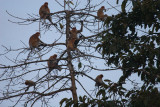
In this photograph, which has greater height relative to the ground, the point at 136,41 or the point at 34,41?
the point at 34,41

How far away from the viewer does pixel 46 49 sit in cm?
706

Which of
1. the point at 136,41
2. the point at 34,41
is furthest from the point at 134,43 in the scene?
the point at 34,41

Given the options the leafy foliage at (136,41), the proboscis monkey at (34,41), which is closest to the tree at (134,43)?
the leafy foliage at (136,41)

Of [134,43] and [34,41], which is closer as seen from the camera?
[134,43]

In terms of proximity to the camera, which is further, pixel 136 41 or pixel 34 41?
pixel 34 41

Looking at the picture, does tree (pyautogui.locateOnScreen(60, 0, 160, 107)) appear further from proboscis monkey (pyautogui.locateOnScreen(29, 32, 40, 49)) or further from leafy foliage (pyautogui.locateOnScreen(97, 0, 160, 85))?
proboscis monkey (pyautogui.locateOnScreen(29, 32, 40, 49))

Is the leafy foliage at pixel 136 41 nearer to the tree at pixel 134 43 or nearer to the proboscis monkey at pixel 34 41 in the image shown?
the tree at pixel 134 43

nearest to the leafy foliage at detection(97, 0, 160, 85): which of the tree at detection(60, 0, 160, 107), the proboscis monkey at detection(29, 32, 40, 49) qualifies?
the tree at detection(60, 0, 160, 107)

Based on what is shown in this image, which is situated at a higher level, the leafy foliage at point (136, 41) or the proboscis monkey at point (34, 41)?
the proboscis monkey at point (34, 41)

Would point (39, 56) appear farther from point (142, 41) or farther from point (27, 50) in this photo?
point (142, 41)

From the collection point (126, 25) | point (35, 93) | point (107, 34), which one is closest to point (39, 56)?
point (35, 93)

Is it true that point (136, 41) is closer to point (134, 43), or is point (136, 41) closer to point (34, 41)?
point (134, 43)

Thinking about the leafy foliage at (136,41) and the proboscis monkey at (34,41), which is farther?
the proboscis monkey at (34,41)

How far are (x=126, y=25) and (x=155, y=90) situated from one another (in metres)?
1.76
